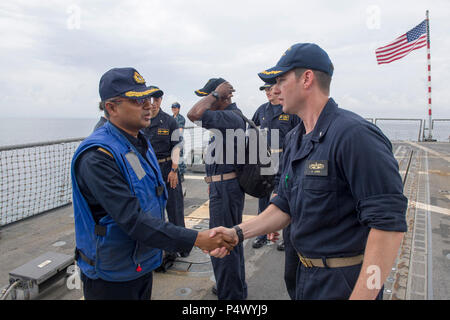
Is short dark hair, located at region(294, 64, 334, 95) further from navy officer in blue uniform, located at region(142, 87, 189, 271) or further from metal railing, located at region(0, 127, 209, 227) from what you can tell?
metal railing, located at region(0, 127, 209, 227)

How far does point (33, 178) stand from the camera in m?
5.75

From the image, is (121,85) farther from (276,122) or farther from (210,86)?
(276,122)

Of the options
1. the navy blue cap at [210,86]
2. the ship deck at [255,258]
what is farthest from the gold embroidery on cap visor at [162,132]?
the ship deck at [255,258]

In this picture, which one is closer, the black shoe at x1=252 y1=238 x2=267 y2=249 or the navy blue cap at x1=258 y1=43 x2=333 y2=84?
the navy blue cap at x1=258 y1=43 x2=333 y2=84

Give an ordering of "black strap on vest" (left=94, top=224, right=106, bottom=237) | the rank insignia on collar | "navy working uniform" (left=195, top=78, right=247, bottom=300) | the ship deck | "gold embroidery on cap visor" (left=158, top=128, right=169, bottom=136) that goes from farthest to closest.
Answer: "gold embroidery on cap visor" (left=158, top=128, right=169, bottom=136) → the ship deck → "navy working uniform" (left=195, top=78, right=247, bottom=300) → "black strap on vest" (left=94, top=224, right=106, bottom=237) → the rank insignia on collar

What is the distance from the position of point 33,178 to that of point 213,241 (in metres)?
5.18

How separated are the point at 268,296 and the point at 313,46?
2.61 meters

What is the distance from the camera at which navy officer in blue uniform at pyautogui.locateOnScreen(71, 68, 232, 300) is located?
1.75m

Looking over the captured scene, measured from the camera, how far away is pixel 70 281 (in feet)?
10.9

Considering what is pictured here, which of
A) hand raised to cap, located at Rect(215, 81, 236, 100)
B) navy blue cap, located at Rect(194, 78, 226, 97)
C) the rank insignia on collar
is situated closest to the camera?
the rank insignia on collar

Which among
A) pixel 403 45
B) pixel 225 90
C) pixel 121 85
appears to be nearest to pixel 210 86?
pixel 225 90

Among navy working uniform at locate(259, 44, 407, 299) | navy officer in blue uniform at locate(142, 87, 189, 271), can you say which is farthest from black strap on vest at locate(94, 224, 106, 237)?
navy officer in blue uniform at locate(142, 87, 189, 271)

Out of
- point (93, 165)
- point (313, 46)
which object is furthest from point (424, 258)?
point (93, 165)

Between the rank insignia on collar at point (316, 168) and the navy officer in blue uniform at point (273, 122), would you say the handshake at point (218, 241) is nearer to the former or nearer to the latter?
the rank insignia on collar at point (316, 168)
